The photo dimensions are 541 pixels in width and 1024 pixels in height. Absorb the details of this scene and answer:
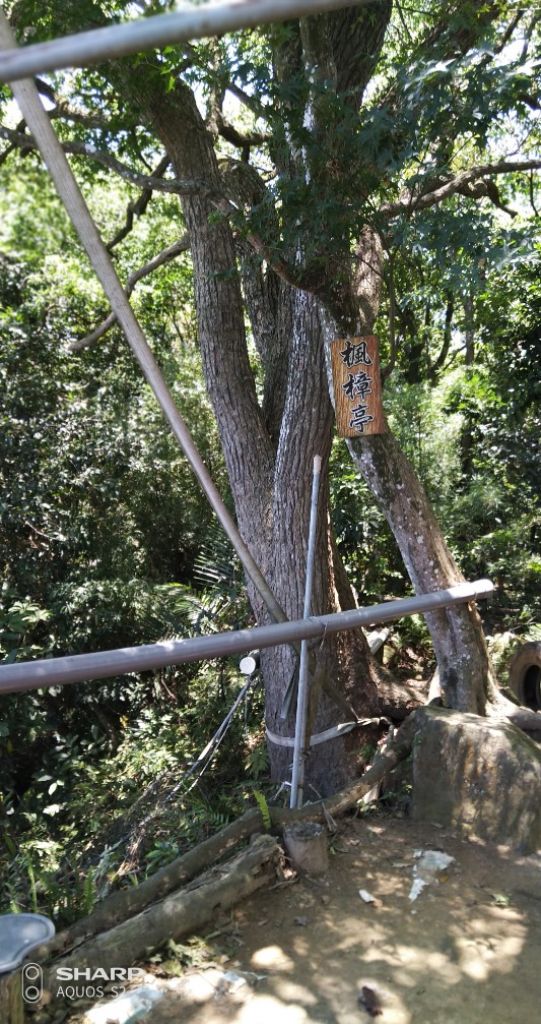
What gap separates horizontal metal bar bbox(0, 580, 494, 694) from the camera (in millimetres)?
2174

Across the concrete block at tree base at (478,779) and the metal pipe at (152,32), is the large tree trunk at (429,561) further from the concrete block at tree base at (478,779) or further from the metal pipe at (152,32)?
the metal pipe at (152,32)

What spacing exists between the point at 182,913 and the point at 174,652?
0.96 m

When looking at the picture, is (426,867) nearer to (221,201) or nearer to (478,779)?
(478,779)

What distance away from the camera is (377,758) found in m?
3.99

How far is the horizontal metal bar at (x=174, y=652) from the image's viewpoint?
2.17 meters

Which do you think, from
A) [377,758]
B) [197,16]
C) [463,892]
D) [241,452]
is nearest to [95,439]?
[241,452]

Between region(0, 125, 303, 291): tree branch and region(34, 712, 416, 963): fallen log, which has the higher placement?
region(0, 125, 303, 291): tree branch

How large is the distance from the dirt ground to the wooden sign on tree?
6.91 ft

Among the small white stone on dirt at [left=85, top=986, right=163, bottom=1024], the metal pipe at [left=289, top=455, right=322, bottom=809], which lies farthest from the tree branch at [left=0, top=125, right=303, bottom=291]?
the small white stone on dirt at [left=85, top=986, right=163, bottom=1024]

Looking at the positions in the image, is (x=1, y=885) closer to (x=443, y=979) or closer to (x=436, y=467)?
(x=443, y=979)

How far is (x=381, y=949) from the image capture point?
2682mm

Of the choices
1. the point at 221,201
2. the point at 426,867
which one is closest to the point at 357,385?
the point at 221,201

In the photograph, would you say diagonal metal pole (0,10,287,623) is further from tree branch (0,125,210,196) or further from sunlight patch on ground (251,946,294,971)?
tree branch (0,125,210,196)

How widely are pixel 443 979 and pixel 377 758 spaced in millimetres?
1504
